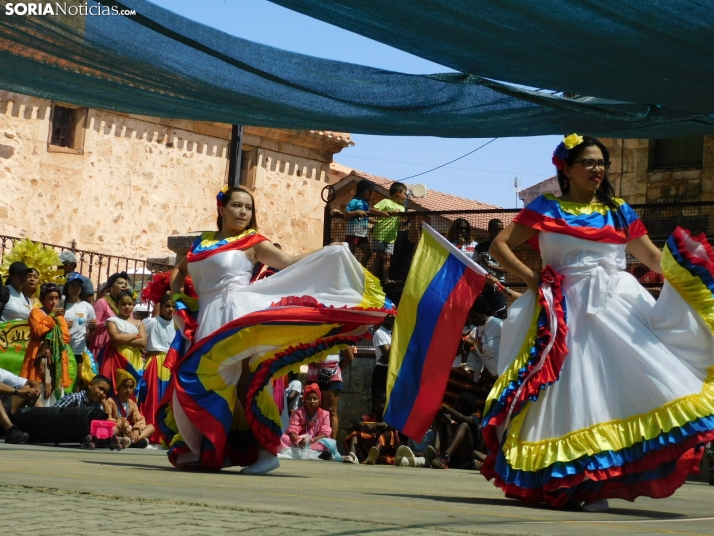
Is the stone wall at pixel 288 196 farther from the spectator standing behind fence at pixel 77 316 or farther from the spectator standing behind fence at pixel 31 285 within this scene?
the spectator standing behind fence at pixel 31 285

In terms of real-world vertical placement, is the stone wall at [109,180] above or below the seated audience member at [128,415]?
above

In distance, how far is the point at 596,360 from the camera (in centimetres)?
616

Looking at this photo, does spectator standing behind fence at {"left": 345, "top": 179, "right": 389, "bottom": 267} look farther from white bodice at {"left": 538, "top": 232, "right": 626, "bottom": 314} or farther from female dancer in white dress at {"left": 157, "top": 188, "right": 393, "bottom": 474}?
white bodice at {"left": 538, "top": 232, "right": 626, "bottom": 314}

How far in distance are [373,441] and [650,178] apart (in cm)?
984

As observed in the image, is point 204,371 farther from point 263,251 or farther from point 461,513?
point 461,513

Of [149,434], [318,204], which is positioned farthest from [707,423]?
[318,204]

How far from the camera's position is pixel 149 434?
1213cm

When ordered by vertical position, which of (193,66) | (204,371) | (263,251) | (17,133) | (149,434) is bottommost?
(149,434)

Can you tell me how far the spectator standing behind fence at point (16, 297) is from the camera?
12353mm

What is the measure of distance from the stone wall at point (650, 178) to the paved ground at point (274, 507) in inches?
484

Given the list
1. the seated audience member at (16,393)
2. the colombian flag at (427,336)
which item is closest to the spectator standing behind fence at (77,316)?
the seated audience member at (16,393)

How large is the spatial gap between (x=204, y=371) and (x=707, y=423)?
132 inches

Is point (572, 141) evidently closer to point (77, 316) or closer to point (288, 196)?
point (77, 316)

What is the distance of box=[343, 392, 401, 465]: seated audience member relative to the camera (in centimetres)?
1184
